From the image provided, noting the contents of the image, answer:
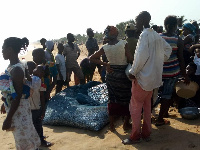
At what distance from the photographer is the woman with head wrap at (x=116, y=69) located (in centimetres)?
381

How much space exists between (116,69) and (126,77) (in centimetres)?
21

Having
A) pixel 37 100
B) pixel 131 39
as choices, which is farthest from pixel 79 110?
pixel 131 39

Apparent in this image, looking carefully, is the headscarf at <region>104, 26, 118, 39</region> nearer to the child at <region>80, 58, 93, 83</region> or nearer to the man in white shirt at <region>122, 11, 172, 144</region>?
the man in white shirt at <region>122, 11, 172, 144</region>

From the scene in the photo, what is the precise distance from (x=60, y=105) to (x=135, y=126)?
6.75ft

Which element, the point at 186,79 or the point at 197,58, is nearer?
the point at 186,79

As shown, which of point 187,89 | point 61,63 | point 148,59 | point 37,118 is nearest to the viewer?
point 148,59

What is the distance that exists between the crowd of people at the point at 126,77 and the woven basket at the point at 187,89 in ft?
0.76

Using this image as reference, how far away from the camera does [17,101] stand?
271 cm

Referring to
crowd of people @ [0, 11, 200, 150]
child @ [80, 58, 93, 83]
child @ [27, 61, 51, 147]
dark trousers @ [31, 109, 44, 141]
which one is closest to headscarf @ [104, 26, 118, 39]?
crowd of people @ [0, 11, 200, 150]

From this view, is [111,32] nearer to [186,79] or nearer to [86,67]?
[186,79]

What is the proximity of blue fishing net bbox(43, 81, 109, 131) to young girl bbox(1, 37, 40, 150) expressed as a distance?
153 cm

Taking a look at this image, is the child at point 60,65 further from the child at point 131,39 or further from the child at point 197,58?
the child at point 197,58

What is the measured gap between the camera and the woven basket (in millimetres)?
4223

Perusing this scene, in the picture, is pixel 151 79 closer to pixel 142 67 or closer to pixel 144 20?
pixel 142 67
